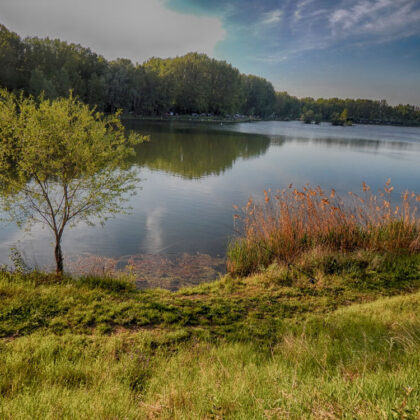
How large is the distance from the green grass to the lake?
7.93 ft

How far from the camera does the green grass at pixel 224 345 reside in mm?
2721

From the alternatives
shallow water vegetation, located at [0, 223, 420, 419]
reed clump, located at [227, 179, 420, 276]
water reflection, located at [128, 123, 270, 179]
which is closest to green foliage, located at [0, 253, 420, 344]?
shallow water vegetation, located at [0, 223, 420, 419]

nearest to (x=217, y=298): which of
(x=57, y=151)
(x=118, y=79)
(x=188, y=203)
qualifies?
(x=57, y=151)

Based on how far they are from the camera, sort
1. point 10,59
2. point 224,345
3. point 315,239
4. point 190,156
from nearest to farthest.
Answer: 1. point 224,345
2. point 315,239
3. point 190,156
4. point 10,59

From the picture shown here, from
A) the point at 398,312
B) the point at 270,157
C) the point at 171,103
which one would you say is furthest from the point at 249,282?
the point at 171,103

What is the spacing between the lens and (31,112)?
7.77 m

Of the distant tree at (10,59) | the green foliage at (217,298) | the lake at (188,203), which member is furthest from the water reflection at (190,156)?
the distant tree at (10,59)

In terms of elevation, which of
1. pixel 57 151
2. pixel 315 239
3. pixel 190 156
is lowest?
pixel 315 239

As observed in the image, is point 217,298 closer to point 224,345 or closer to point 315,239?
point 224,345

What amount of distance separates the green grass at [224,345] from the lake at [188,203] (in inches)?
95.1

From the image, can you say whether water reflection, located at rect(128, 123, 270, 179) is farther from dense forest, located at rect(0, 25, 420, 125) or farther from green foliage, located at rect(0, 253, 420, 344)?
green foliage, located at rect(0, 253, 420, 344)

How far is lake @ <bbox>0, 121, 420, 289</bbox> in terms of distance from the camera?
10.2 meters

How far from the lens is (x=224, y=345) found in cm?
484

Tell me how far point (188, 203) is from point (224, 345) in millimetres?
12676
